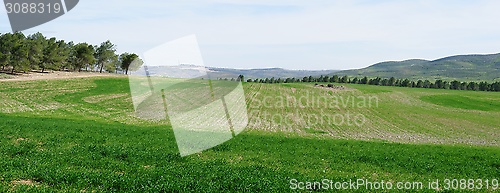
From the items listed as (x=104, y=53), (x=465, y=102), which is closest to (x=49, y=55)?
(x=104, y=53)


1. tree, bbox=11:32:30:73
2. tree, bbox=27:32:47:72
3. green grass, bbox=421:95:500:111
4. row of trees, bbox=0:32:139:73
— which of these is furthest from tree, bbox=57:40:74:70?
green grass, bbox=421:95:500:111

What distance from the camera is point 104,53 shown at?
14375 centimetres

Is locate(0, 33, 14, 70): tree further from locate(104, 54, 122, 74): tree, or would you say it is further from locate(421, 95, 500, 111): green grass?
locate(421, 95, 500, 111): green grass

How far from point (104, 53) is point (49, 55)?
34.7 meters

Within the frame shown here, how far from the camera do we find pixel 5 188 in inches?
515

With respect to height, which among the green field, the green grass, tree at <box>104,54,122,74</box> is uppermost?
tree at <box>104,54,122,74</box>

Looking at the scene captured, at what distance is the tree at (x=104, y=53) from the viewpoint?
144 m

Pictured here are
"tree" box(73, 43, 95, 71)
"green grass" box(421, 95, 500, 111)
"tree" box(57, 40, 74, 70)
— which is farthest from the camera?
"tree" box(73, 43, 95, 71)

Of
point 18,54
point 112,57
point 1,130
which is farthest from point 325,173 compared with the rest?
point 112,57

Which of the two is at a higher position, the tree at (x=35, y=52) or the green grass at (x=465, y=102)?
the tree at (x=35, y=52)

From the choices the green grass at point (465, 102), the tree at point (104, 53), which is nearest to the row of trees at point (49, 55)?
the tree at point (104, 53)

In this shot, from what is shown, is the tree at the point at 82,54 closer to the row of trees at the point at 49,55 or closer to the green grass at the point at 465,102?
the row of trees at the point at 49,55

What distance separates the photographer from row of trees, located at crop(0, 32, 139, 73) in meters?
91.6

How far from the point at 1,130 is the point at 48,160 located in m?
12.7
